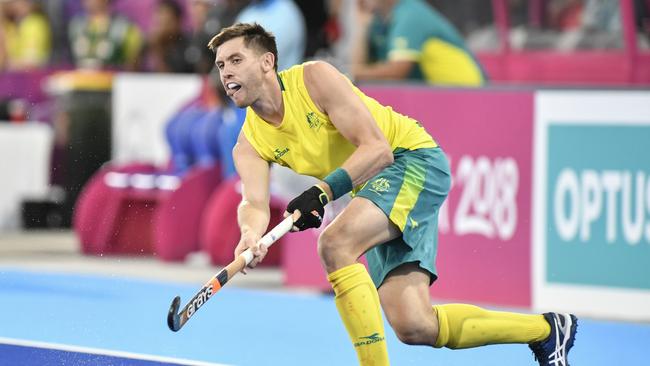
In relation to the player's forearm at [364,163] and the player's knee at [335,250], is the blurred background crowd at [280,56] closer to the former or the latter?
the player's forearm at [364,163]

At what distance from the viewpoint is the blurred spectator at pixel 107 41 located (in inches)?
679

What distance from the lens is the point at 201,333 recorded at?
880 centimetres

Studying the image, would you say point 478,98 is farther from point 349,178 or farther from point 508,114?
point 349,178

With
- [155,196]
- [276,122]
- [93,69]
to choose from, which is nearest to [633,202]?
[276,122]

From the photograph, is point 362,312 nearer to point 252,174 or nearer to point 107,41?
point 252,174

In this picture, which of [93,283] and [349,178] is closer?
[349,178]

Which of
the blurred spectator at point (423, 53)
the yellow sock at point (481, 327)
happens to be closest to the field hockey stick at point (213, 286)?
the yellow sock at point (481, 327)

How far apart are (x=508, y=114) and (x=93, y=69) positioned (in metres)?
7.98

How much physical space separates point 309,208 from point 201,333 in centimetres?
305

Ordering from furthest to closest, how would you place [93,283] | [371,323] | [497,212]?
1. [93,283]
2. [497,212]
3. [371,323]

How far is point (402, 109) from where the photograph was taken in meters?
10.2

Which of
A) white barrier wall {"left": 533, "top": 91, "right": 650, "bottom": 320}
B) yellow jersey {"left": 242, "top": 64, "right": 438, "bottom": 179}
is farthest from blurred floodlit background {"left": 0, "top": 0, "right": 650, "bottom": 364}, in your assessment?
yellow jersey {"left": 242, "top": 64, "right": 438, "bottom": 179}

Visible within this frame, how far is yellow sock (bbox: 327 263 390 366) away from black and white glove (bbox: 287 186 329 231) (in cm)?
26

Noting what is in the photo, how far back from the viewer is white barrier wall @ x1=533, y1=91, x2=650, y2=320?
361 inches
